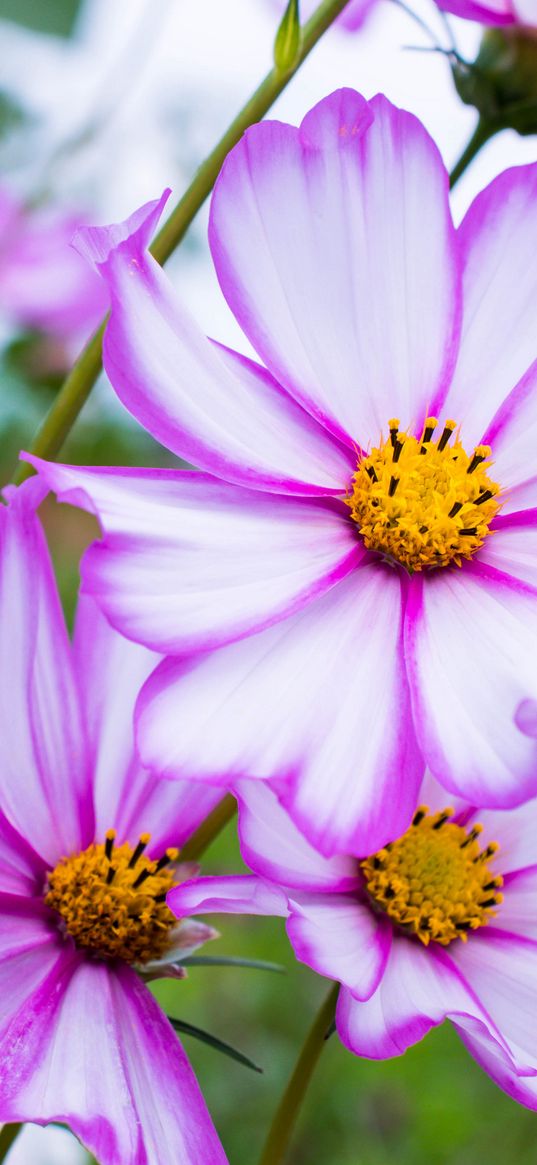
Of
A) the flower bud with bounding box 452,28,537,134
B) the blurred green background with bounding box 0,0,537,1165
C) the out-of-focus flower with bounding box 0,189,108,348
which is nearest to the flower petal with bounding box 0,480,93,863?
the flower bud with bounding box 452,28,537,134

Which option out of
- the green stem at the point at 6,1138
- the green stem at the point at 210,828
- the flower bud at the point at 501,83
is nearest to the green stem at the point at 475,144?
the flower bud at the point at 501,83

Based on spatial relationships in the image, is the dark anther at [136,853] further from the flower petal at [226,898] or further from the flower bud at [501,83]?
the flower bud at [501,83]

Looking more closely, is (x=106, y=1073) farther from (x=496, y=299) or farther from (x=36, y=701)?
(x=496, y=299)

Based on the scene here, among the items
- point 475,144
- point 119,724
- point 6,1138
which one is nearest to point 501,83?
point 475,144

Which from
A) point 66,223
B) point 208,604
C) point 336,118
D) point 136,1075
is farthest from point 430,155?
point 66,223

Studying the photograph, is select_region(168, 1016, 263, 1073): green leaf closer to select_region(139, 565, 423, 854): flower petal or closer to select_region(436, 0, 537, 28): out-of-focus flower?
select_region(139, 565, 423, 854): flower petal
